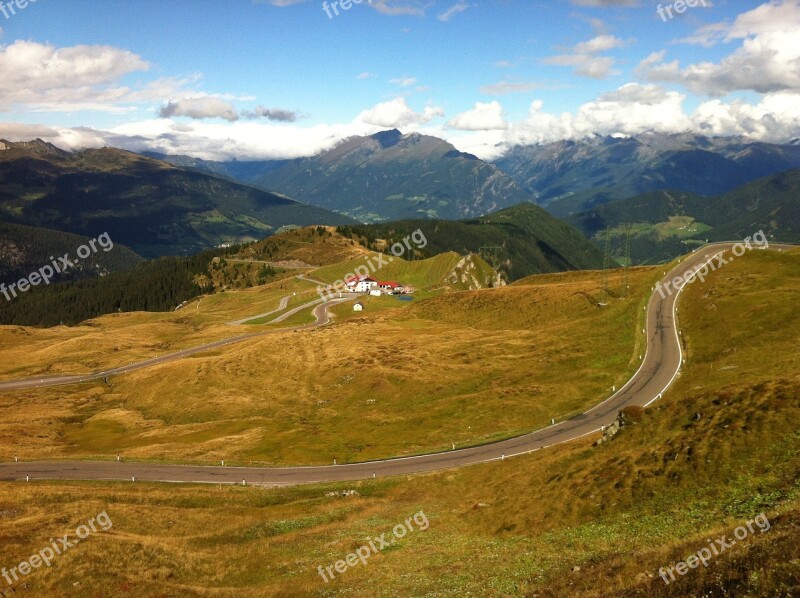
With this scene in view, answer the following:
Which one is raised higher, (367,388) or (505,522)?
(505,522)

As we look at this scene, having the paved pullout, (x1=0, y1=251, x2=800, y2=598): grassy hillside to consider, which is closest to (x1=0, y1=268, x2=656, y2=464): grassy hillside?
the paved pullout

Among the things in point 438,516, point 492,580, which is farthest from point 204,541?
point 492,580

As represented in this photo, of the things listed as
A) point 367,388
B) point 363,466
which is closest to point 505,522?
point 363,466

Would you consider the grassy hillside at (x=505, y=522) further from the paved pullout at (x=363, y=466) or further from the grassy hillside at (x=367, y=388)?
the grassy hillside at (x=367, y=388)

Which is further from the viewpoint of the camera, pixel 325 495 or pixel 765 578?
pixel 325 495

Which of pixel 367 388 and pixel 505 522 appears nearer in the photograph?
pixel 505 522

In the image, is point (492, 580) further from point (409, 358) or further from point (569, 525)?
point (409, 358)

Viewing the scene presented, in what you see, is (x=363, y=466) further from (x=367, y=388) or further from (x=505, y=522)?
(x=367, y=388)

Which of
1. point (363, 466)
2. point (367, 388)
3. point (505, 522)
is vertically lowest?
point (363, 466)

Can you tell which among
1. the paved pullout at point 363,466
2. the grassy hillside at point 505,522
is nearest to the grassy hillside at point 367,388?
the paved pullout at point 363,466
